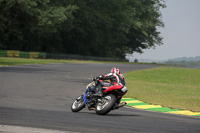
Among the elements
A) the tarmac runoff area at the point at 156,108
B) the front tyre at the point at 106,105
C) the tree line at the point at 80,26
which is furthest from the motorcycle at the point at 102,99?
the tree line at the point at 80,26

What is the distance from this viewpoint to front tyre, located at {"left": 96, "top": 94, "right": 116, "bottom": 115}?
41.8 feet

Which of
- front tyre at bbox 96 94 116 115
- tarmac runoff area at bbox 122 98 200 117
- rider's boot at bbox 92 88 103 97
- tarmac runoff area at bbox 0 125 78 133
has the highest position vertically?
rider's boot at bbox 92 88 103 97

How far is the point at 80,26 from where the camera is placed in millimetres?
81375

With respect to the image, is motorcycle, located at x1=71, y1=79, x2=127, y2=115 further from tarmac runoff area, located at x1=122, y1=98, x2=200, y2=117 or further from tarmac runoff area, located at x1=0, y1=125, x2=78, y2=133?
tarmac runoff area, located at x1=0, y1=125, x2=78, y2=133

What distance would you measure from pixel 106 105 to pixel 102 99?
10.7 inches

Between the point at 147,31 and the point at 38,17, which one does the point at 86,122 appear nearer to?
the point at 38,17

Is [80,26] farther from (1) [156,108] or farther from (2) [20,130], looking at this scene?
(2) [20,130]

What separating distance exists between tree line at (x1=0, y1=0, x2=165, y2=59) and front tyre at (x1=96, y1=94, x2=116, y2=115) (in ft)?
160

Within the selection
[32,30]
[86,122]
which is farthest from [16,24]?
[86,122]

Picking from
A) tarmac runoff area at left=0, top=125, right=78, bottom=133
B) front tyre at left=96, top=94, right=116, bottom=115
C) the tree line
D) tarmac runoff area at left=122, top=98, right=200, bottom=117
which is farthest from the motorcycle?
the tree line

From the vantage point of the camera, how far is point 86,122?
11.2 metres

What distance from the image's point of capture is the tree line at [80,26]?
208 ft

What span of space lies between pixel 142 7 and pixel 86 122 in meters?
85.6

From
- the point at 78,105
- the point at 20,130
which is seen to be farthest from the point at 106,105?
the point at 20,130
